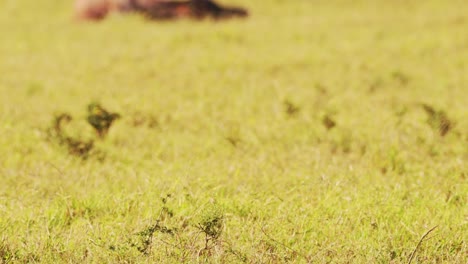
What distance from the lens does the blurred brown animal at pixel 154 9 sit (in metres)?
12.9

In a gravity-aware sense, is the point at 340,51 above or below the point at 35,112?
above

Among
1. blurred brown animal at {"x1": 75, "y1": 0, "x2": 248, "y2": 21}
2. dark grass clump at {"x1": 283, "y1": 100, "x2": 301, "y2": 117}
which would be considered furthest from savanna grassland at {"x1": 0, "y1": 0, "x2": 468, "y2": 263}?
blurred brown animal at {"x1": 75, "y1": 0, "x2": 248, "y2": 21}

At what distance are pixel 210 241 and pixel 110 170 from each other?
151 cm

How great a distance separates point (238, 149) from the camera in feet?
16.6

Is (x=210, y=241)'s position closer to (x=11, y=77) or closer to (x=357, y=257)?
(x=357, y=257)

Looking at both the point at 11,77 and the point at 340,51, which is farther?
the point at 340,51

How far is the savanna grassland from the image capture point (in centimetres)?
331

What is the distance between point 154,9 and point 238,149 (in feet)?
28.1

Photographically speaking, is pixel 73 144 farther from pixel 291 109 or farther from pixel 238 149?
pixel 291 109

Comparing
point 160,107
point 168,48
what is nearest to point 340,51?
point 168,48

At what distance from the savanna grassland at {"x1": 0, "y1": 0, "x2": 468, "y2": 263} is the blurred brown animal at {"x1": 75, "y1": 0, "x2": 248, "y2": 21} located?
221 cm

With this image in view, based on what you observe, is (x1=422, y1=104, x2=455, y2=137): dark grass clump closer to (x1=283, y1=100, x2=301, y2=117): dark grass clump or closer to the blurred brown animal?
(x1=283, y1=100, x2=301, y2=117): dark grass clump

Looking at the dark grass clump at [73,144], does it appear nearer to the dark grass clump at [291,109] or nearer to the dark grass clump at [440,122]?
the dark grass clump at [291,109]

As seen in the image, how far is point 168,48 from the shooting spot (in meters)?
9.83
